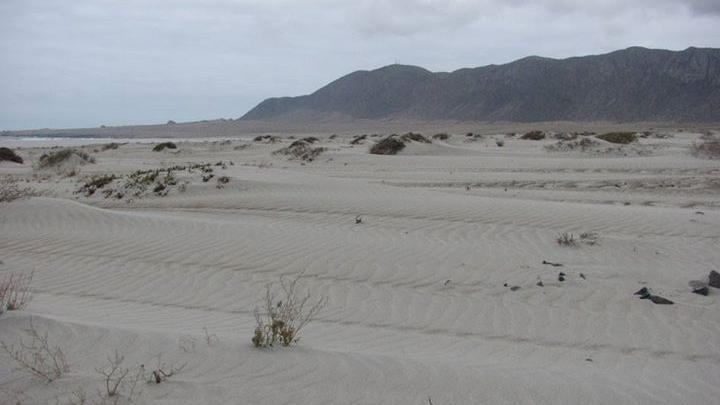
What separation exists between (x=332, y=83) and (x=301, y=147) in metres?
107

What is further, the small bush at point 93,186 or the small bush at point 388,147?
the small bush at point 388,147

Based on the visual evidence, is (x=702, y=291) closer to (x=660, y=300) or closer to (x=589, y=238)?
(x=660, y=300)

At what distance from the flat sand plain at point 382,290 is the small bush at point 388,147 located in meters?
13.0

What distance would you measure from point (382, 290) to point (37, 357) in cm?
360

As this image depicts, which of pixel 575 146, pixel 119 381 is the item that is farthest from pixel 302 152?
pixel 119 381

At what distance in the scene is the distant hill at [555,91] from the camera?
286 ft

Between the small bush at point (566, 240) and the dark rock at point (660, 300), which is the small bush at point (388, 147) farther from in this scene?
the dark rock at point (660, 300)

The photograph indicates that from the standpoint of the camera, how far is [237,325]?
5.44 metres

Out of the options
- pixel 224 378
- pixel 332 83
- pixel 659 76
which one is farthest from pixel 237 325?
pixel 332 83

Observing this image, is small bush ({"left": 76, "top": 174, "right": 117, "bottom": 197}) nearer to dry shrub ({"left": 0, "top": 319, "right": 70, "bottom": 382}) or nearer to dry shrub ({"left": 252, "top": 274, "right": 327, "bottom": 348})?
dry shrub ({"left": 252, "top": 274, "right": 327, "bottom": 348})

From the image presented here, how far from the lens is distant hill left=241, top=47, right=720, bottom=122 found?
87250mm

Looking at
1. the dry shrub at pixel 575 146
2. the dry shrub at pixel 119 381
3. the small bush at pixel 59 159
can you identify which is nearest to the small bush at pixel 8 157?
the small bush at pixel 59 159

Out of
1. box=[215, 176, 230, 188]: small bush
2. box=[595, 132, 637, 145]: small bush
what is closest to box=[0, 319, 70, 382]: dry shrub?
box=[215, 176, 230, 188]: small bush

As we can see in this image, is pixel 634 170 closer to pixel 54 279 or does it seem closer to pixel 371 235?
pixel 371 235
